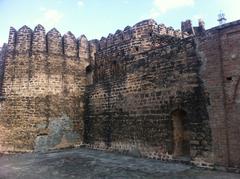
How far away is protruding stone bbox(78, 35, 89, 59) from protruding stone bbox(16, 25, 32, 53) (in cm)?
235

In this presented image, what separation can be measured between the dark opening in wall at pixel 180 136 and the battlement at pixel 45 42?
253 inches

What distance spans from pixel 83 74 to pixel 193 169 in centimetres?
743

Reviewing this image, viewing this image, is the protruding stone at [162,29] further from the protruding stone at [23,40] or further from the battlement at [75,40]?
the protruding stone at [23,40]

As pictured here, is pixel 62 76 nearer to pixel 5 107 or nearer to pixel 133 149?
pixel 5 107

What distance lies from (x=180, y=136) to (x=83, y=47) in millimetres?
6970

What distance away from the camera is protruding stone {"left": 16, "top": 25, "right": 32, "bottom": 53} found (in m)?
11.7

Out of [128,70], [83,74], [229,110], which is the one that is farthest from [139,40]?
[229,110]

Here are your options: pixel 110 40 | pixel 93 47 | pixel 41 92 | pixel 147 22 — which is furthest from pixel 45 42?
pixel 147 22

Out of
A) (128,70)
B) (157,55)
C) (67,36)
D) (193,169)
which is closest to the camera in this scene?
(193,169)

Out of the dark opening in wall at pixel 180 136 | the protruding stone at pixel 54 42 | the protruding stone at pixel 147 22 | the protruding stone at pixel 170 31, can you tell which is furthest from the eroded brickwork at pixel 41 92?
the dark opening in wall at pixel 180 136

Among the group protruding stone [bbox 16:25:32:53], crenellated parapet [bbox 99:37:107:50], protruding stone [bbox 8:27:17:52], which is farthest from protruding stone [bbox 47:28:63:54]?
crenellated parapet [bbox 99:37:107:50]

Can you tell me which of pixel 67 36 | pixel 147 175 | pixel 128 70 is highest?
pixel 67 36

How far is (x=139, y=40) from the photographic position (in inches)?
407

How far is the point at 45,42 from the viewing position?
480 inches
